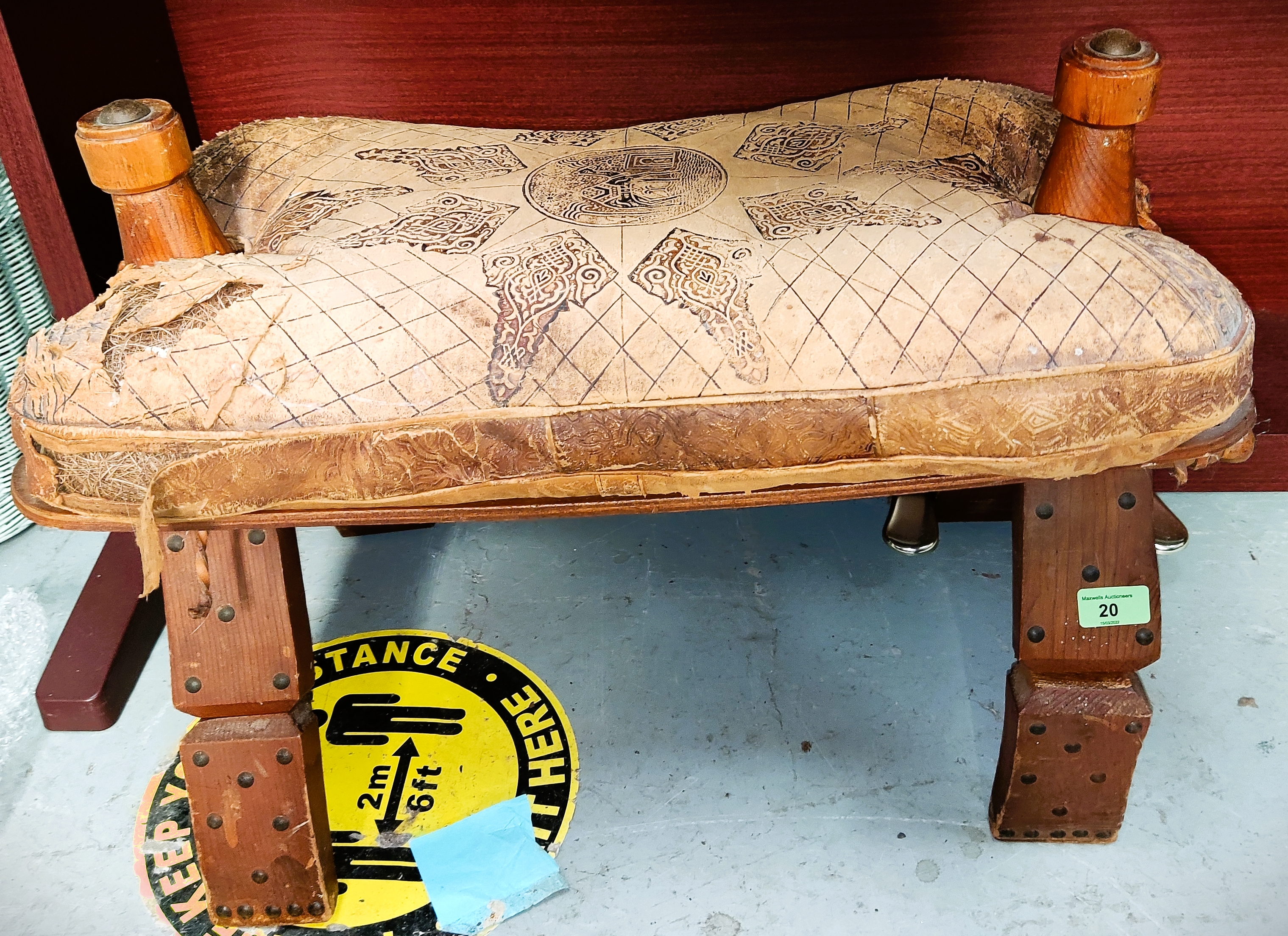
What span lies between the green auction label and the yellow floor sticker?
26.1 inches

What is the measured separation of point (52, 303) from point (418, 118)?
0.60m

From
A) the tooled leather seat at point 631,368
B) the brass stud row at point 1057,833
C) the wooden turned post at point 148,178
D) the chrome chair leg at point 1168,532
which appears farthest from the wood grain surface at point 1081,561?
the wooden turned post at point 148,178

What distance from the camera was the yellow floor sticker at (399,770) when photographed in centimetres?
131

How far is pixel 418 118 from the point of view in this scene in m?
1.68

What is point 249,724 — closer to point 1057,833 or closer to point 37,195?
point 37,195

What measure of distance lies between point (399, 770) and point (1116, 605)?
2.96 feet

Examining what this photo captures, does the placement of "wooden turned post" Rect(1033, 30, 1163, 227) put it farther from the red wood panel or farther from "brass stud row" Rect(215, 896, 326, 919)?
the red wood panel

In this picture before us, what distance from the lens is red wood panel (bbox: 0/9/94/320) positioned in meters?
1.41

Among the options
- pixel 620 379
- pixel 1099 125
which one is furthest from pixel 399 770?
pixel 1099 125

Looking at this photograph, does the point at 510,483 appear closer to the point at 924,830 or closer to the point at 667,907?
the point at 667,907

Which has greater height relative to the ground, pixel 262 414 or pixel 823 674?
pixel 262 414

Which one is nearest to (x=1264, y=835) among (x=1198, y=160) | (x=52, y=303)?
(x=1198, y=160)

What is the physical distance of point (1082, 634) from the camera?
3.91ft

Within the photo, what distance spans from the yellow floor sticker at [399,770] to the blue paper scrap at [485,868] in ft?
0.05
